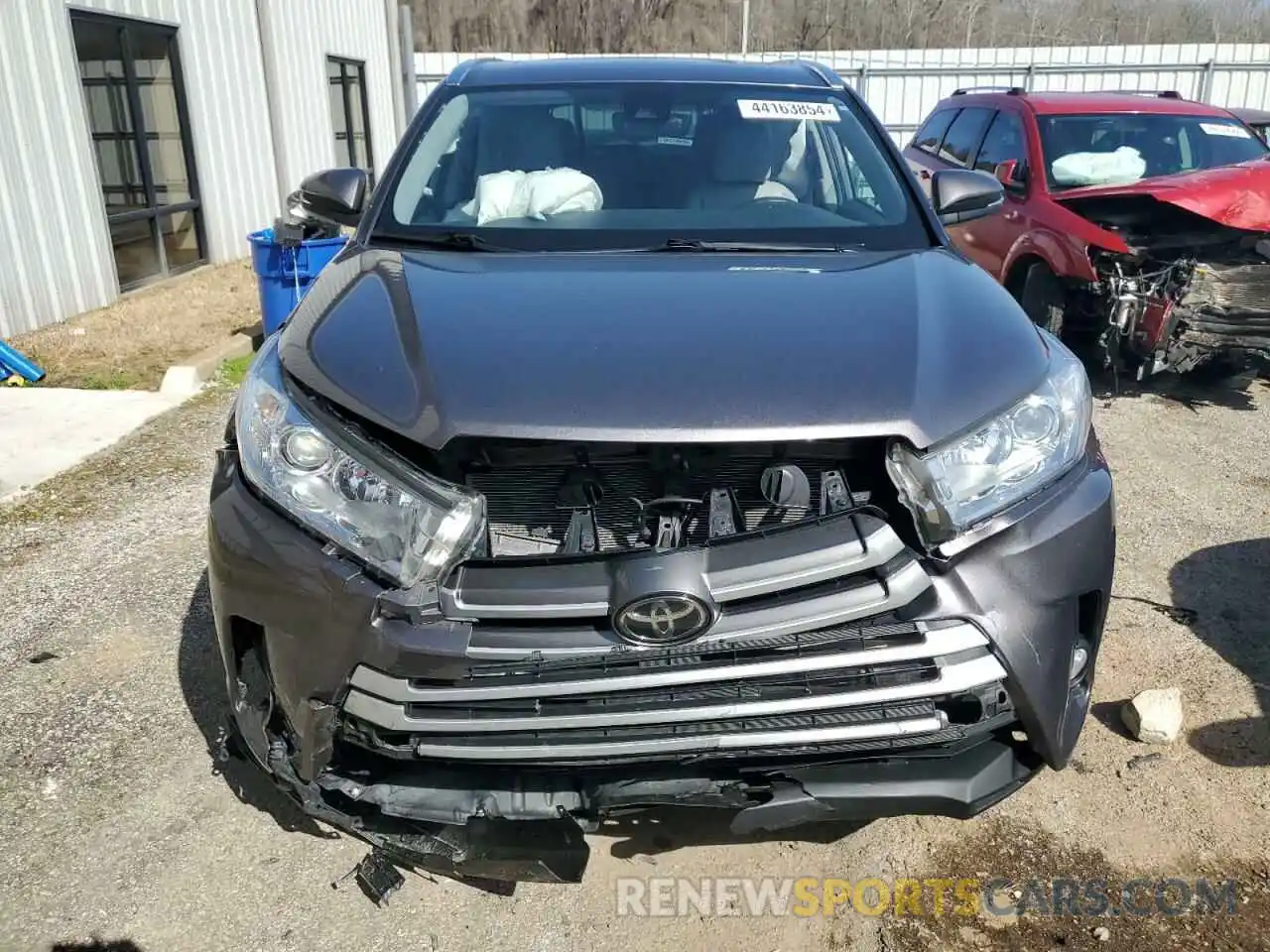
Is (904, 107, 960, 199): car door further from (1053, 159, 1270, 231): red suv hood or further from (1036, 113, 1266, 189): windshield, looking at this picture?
(1053, 159, 1270, 231): red suv hood

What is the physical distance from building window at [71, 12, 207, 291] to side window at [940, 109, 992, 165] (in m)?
6.75

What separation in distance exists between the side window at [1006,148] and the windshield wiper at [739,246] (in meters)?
4.33

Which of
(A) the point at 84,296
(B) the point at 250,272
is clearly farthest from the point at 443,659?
(B) the point at 250,272

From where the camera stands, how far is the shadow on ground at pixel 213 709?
2.49 meters

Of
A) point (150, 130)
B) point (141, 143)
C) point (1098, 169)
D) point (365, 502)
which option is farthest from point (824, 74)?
point (150, 130)

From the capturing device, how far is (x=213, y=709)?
9.55 feet

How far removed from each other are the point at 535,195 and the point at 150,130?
25.9ft

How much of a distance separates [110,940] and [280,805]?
0.47 meters

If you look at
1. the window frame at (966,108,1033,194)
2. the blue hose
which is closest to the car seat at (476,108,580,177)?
the window frame at (966,108,1033,194)

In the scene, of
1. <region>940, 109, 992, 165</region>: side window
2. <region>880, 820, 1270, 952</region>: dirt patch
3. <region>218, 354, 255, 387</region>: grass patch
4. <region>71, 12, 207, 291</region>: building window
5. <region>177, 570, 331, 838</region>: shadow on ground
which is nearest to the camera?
<region>880, 820, 1270, 952</region>: dirt patch

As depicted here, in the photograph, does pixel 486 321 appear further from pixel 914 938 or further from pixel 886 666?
pixel 914 938

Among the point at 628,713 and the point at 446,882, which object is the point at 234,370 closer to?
the point at 446,882

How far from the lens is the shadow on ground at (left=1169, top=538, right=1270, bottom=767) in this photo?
2.78m

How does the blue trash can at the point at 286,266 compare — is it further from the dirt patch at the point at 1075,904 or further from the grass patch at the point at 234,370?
the dirt patch at the point at 1075,904
